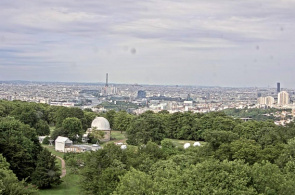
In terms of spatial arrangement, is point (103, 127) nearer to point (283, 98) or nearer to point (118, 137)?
point (118, 137)

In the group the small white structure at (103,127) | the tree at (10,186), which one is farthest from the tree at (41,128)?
the tree at (10,186)

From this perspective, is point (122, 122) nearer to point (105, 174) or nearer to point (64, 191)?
point (64, 191)

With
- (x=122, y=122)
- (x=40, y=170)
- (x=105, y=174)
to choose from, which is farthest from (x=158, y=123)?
(x=105, y=174)

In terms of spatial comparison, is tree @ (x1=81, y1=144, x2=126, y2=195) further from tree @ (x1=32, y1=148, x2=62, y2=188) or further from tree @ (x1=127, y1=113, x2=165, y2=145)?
tree @ (x1=127, y1=113, x2=165, y2=145)

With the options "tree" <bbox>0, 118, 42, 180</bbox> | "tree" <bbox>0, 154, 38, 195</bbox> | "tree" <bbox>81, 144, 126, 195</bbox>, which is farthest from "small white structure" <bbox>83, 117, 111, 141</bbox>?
"tree" <bbox>0, 154, 38, 195</bbox>

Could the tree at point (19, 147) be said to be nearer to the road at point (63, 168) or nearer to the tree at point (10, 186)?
the road at point (63, 168)
